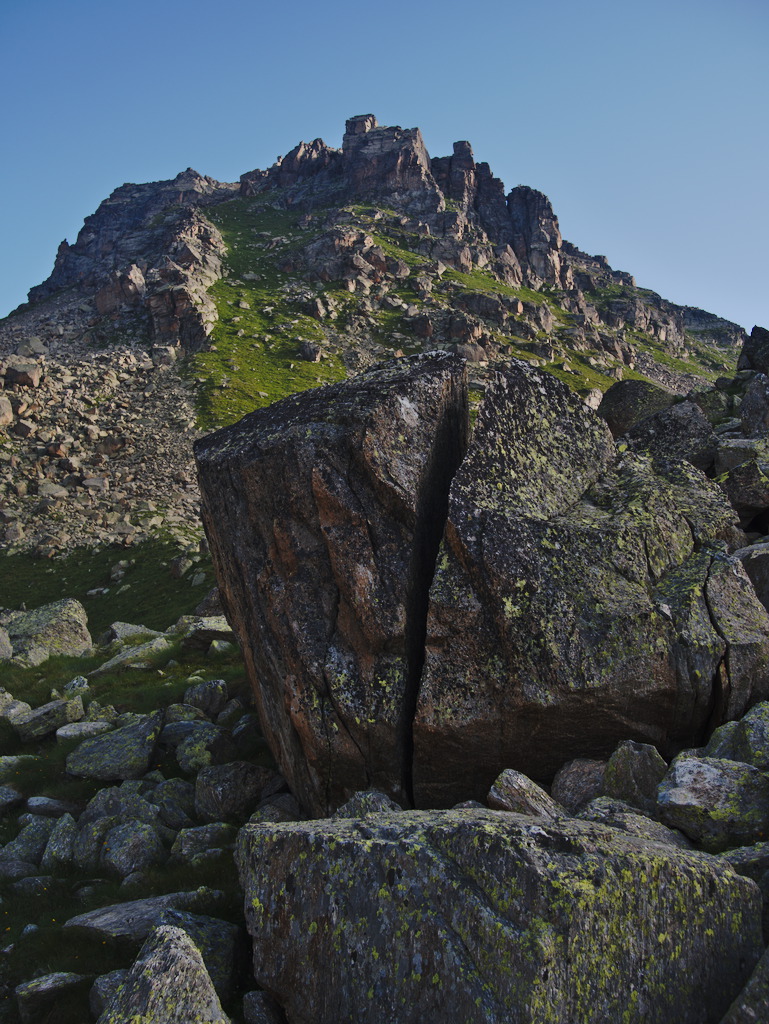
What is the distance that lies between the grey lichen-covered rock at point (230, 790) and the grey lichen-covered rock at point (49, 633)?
17.9 metres

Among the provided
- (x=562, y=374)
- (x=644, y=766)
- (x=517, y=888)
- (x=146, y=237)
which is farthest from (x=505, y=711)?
(x=146, y=237)

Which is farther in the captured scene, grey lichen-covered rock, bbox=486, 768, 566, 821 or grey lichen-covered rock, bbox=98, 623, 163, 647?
grey lichen-covered rock, bbox=98, 623, 163, 647

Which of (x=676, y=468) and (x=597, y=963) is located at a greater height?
(x=676, y=468)

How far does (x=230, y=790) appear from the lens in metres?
14.1

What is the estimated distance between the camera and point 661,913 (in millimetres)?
6367

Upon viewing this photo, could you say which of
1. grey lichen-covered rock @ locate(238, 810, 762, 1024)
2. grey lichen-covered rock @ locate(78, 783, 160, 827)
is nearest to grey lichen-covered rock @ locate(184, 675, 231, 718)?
grey lichen-covered rock @ locate(78, 783, 160, 827)

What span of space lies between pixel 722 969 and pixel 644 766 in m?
3.53

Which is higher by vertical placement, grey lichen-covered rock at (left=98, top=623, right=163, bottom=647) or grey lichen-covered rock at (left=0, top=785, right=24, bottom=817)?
grey lichen-covered rock at (left=98, top=623, right=163, bottom=647)

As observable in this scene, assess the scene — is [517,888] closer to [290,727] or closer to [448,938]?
[448,938]

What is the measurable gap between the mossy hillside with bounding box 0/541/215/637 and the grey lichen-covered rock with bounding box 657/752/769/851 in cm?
3586

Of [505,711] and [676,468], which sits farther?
[676,468]

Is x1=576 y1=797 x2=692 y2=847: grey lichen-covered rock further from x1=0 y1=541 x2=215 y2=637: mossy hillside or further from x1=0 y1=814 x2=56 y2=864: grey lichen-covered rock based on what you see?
x1=0 y1=541 x2=215 y2=637: mossy hillside

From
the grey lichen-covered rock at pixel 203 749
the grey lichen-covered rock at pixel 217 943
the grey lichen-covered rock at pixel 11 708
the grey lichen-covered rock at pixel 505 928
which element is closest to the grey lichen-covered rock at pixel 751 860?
the grey lichen-covered rock at pixel 505 928

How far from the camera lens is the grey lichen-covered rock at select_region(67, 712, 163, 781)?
1627cm
